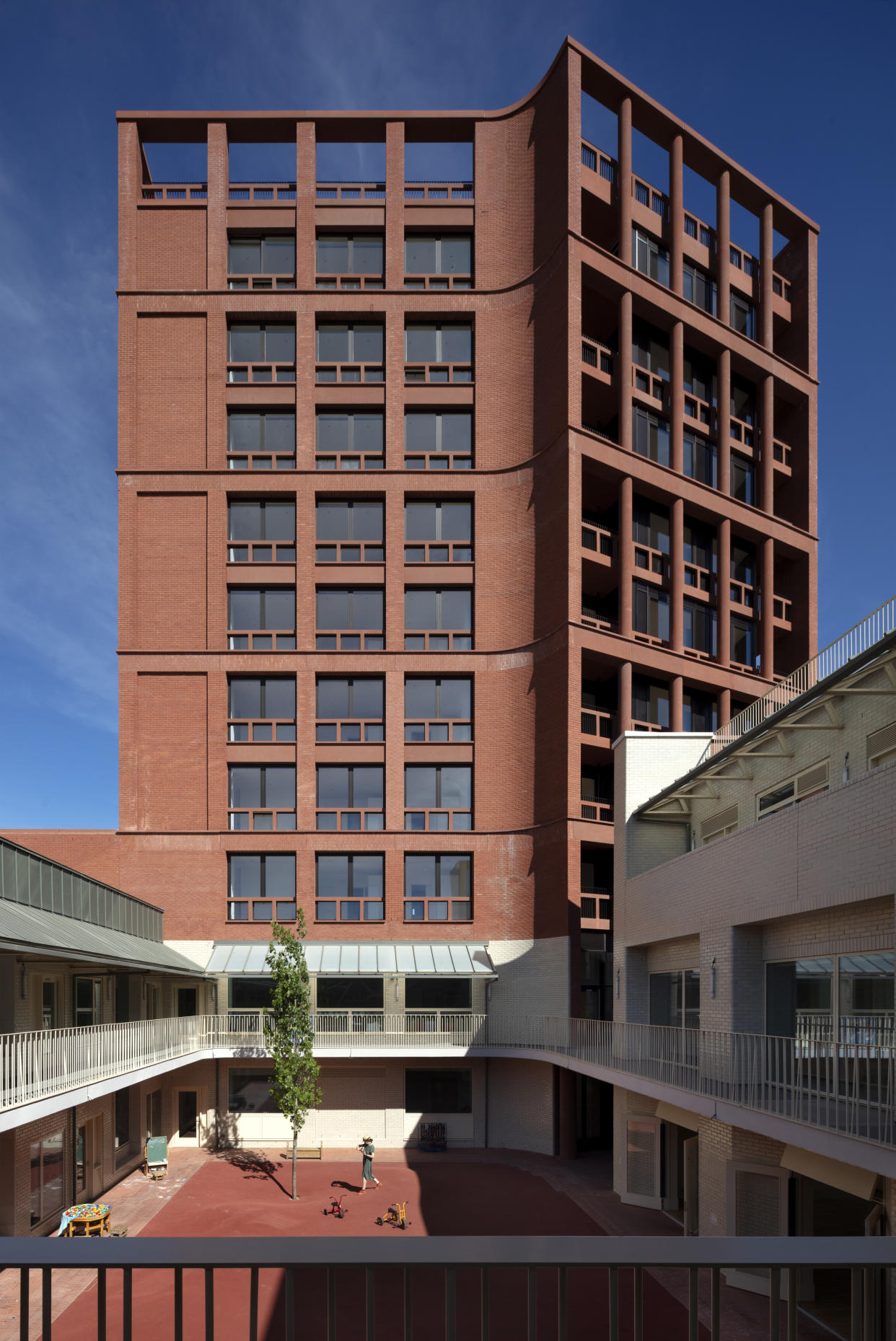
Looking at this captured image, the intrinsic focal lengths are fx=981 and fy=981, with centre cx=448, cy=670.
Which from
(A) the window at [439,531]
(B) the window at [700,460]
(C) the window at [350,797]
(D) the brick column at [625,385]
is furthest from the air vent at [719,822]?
(B) the window at [700,460]

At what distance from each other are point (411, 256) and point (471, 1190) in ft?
115

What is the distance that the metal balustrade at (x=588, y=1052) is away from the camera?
14422 millimetres

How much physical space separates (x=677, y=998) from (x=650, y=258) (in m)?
30.1

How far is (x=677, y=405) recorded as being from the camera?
4019 cm

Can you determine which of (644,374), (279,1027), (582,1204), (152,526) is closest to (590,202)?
(644,374)

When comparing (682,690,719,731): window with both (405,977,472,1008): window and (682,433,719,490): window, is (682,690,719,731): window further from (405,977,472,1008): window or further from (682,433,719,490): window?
(405,977,472,1008): window

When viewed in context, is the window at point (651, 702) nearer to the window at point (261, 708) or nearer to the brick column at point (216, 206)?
the window at point (261, 708)

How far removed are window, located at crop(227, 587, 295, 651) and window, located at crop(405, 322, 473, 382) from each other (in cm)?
1060

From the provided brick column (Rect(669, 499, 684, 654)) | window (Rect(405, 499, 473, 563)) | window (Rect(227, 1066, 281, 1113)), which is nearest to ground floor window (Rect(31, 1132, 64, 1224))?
window (Rect(227, 1066, 281, 1113))

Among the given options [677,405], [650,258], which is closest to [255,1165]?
[677,405]

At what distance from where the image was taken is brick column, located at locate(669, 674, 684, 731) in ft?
126

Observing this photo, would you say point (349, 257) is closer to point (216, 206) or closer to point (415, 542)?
point (216, 206)

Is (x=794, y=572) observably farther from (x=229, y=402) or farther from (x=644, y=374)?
(x=229, y=402)

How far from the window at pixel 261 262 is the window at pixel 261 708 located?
16.5m
